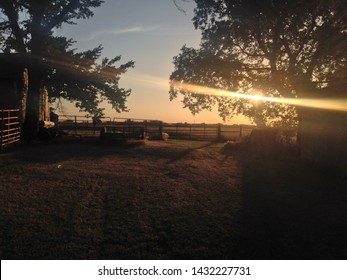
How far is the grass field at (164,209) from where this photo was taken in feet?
22.0

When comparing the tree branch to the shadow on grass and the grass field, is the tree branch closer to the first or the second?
the grass field

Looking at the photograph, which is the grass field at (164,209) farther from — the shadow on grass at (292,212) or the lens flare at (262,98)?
the lens flare at (262,98)

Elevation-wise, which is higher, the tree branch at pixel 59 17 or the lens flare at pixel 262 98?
the tree branch at pixel 59 17

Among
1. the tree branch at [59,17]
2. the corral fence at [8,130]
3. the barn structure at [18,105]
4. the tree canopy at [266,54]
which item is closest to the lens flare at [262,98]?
the tree canopy at [266,54]

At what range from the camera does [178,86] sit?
2769cm

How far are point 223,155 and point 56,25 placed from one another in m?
18.4

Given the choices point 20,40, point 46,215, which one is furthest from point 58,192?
point 20,40

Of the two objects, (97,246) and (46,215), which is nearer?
(97,246)

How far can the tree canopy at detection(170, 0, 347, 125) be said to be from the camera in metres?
20.4

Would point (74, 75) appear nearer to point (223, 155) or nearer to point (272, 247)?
point (223, 155)

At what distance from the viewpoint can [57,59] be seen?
26000mm

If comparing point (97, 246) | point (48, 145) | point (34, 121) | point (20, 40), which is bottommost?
point (97, 246)

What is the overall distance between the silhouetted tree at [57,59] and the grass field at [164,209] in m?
11.6

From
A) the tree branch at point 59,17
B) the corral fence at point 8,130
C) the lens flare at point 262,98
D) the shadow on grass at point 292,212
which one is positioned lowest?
the shadow on grass at point 292,212
